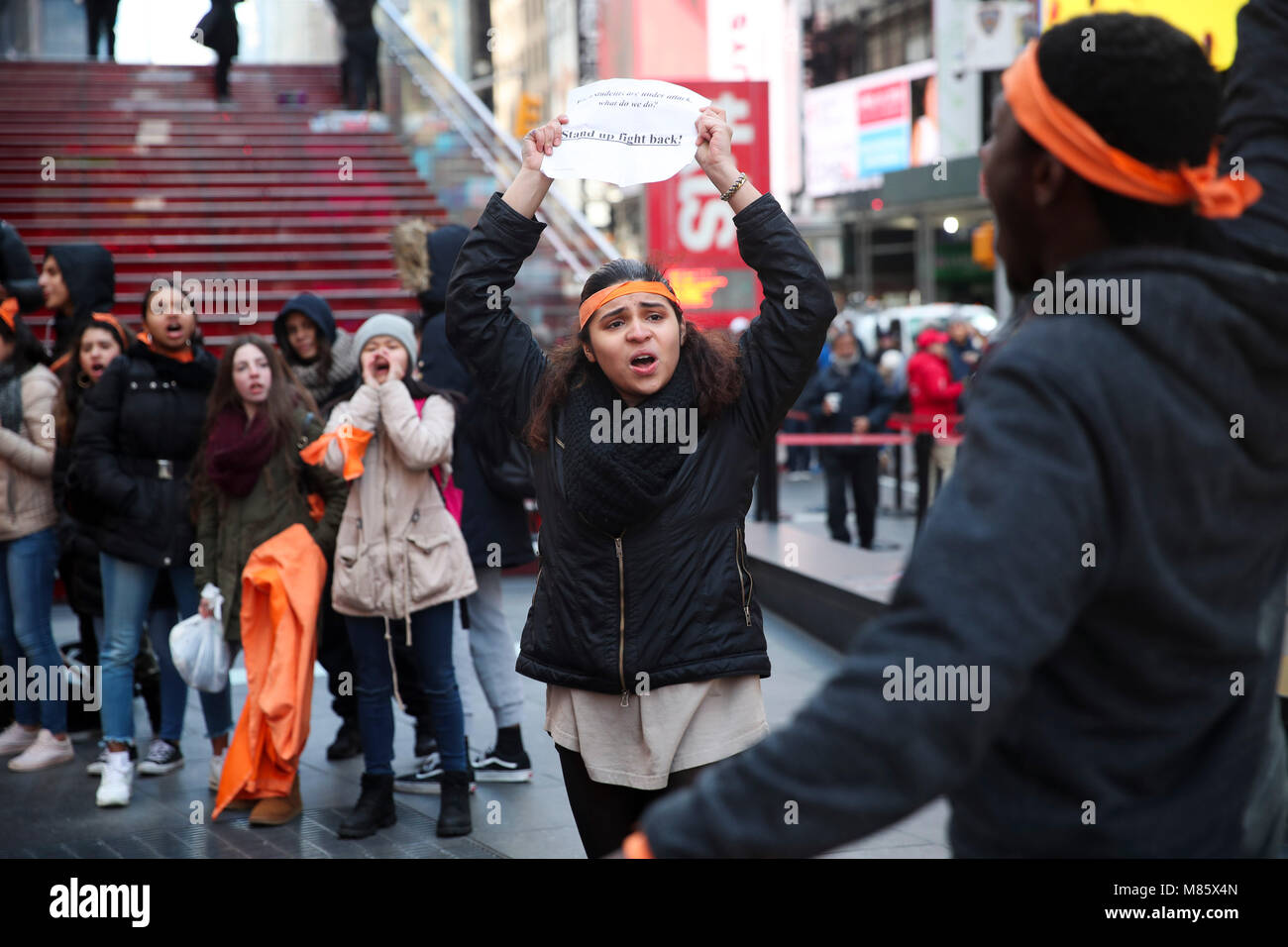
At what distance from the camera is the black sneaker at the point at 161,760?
19.7 ft

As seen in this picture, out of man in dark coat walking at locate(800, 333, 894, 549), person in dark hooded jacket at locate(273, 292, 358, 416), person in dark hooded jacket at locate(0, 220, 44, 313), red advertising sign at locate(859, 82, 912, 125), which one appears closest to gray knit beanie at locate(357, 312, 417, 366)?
person in dark hooded jacket at locate(273, 292, 358, 416)

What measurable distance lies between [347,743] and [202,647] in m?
1.04

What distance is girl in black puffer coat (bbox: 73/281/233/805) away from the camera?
5.79 meters

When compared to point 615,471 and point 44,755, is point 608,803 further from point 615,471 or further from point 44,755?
point 44,755

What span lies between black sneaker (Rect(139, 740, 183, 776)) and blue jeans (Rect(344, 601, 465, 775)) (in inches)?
49.1

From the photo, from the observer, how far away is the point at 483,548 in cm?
584

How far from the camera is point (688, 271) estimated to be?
41.7ft

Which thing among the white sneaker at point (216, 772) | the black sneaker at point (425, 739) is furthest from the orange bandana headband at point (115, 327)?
the black sneaker at point (425, 739)

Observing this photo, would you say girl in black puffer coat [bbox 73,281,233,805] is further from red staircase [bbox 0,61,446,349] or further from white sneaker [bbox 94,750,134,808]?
red staircase [bbox 0,61,446,349]

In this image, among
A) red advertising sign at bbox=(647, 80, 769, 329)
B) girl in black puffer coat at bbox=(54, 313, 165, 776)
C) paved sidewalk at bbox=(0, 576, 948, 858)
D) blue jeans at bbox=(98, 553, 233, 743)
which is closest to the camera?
paved sidewalk at bbox=(0, 576, 948, 858)
